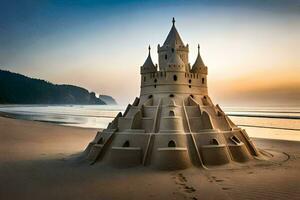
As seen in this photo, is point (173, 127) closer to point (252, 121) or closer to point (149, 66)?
point (149, 66)

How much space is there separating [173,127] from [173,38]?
8090 mm

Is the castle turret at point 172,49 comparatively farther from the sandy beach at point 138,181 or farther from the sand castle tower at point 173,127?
the sandy beach at point 138,181

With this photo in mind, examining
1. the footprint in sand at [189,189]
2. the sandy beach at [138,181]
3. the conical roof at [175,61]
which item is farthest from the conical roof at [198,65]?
the footprint in sand at [189,189]

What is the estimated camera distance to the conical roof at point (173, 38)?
25062 millimetres

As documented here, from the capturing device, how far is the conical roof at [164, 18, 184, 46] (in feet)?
82.2

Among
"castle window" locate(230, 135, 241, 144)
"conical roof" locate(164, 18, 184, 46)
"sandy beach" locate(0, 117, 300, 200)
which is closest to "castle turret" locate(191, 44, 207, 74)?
"conical roof" locate(164, 18, 184, 46)

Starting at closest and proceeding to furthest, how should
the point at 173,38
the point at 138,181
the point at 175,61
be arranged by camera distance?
the point at 138,181 < the point at 175,61 < the point at 173,38

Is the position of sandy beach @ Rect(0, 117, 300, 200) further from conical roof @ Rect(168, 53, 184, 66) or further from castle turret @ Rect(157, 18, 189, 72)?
castle turret @ Rect(157, 18, 189, 72)

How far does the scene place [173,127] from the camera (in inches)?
811

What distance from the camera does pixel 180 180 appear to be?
17312 millimetres

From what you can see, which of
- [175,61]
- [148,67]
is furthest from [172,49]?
[148,67]

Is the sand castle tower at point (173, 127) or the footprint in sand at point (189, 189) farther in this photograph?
the sand castle tower at point (173, 127)

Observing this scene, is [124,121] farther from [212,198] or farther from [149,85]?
[212,198]

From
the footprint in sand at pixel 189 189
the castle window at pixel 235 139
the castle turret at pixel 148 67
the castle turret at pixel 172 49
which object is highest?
the castle turret at pixel 172 49
